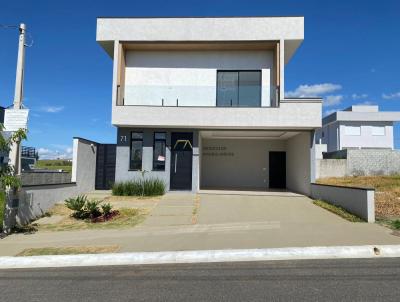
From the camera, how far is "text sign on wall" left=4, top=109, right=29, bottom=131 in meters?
9.76

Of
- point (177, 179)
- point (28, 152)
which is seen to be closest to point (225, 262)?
point (177, 179)

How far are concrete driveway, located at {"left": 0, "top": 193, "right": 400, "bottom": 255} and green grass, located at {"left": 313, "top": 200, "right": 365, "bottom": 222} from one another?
0.85 ft

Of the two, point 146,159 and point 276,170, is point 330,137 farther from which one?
point 146,159

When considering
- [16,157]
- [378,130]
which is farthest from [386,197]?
[378,130]

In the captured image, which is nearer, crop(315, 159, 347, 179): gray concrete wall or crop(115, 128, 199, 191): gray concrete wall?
crop(115, 128, 199, 191): gray concrete wall

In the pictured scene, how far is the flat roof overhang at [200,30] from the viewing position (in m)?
18.1

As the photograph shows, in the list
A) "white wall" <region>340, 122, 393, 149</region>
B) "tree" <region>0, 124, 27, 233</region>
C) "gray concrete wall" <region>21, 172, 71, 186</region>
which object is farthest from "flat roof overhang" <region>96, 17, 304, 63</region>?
"white wall" <region>340, 122, 393, 149</region>

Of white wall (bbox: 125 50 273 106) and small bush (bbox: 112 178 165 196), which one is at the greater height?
white wall (bbox: 125 50 273 106)

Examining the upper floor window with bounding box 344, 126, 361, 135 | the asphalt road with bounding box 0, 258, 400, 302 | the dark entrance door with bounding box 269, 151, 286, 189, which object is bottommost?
the asphalt road with bounding box 0, 258, 400, 302

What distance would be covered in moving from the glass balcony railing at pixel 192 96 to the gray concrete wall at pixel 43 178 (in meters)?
4.94

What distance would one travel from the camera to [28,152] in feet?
101

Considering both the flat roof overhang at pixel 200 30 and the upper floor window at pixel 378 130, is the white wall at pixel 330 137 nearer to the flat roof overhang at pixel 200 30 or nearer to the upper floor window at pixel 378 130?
the upper floor window at pixel 378 130

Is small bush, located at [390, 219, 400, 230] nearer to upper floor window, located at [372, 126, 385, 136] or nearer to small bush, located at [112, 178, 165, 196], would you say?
small bush, located at [112, 178, 165, 196]

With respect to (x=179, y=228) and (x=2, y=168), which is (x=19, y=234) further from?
(x=179, y=228)
